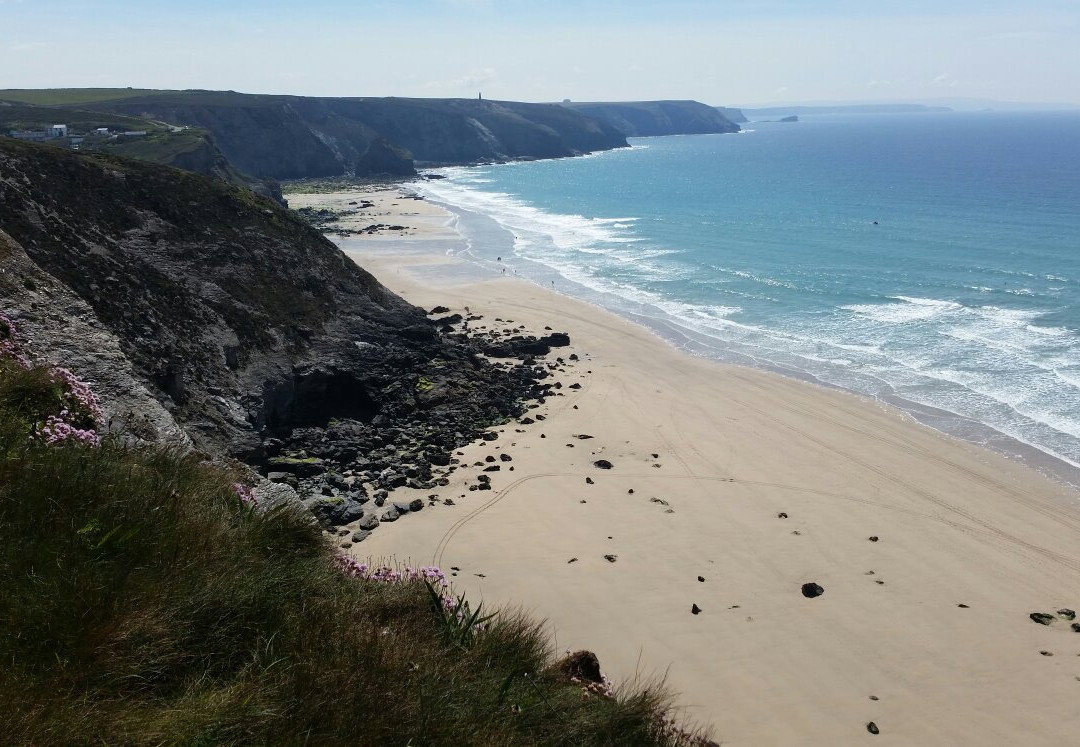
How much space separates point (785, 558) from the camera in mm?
16406

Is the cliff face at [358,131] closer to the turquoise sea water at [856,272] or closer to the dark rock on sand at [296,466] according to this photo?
the turquoise sea water at [856,272]

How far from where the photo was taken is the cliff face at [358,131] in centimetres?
10956

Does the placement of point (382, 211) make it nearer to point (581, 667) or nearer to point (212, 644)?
point (581, 667)

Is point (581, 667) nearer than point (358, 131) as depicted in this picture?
Yes

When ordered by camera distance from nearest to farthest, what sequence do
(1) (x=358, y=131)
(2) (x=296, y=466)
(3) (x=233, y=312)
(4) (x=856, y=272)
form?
(2) (x=296, y=466) → (3) (x=233, y=312) → (4) (x=856, y=272) → (1) (x=358, y=131)

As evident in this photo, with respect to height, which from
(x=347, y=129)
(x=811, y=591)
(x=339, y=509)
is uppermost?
(x=347, y=129)

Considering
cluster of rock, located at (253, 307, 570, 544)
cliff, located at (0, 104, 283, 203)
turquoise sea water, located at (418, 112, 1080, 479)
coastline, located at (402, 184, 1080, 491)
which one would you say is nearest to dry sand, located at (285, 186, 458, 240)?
turquoise sea water, located at (418, 112, 1080, 479)

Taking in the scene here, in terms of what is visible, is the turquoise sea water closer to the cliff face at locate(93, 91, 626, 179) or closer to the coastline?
the coastline

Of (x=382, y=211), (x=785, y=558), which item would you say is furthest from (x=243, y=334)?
(x=382, y=211)

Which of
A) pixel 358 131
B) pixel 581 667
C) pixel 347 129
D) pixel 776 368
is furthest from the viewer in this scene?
pixel 358 131

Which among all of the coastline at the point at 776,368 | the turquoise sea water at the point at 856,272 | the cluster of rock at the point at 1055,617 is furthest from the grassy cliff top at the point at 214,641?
the turquoise sea water at the point at 856,272

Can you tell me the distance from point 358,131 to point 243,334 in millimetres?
127508

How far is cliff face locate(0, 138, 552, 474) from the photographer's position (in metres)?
19.4

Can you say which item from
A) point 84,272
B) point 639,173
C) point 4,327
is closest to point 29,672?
point 4,327
